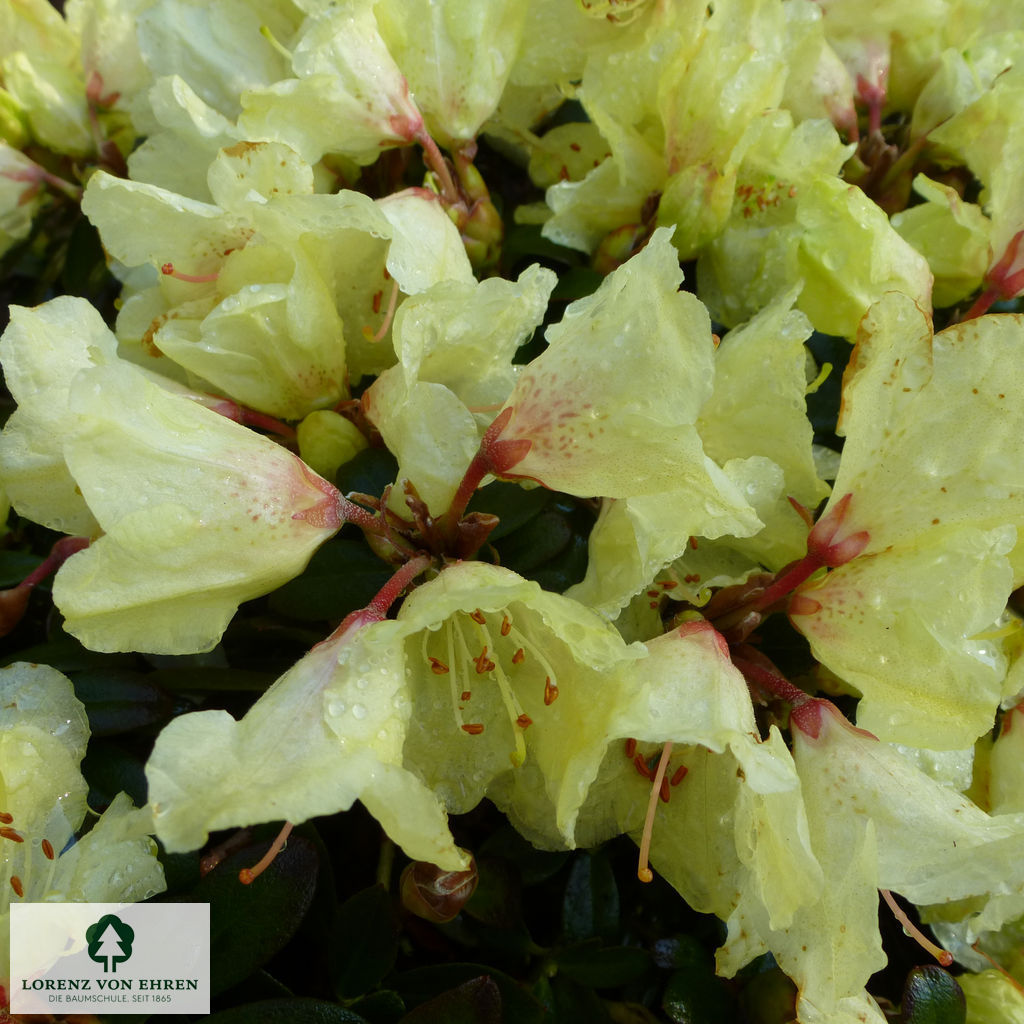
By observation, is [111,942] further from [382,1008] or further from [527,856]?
[527,856]

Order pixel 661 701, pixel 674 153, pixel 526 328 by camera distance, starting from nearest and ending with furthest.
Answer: pixel 661 701 → pixel 526 328 → pixel 674 153

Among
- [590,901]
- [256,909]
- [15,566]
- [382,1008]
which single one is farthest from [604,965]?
[15,566]

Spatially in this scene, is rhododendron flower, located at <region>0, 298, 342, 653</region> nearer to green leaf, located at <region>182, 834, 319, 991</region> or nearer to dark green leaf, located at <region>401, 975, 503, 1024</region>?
green leaf, located at <region>182, 834, 319, 991</region>

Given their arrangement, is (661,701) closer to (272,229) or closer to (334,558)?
(334,558)

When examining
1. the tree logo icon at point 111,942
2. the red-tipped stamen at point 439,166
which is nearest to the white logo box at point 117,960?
the tree logo icon at point 111,942

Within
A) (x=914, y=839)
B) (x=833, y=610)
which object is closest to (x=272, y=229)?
(x=833, y=610)

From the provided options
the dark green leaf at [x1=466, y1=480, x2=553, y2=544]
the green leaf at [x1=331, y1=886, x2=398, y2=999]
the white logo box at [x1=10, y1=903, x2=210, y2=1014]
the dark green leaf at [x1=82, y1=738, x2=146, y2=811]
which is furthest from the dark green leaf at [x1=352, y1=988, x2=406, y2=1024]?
the dark green leaf at [x1=466, y1=480, x2=553, y2=544]
